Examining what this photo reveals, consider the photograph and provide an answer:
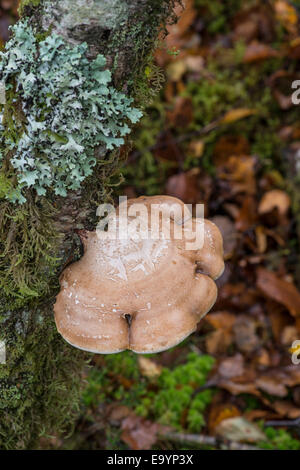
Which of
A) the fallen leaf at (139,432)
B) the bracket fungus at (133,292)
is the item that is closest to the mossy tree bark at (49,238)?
the bracket fungus at (133,292)

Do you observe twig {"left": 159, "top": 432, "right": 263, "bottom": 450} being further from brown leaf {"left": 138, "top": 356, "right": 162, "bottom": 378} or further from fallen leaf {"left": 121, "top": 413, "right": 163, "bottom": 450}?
brown leaf {"left": 138, "top": 356, "right": 162, "bottom": 378}

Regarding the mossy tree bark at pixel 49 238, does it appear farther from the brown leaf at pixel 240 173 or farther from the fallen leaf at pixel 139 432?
the brown leaf at pixel 240 173

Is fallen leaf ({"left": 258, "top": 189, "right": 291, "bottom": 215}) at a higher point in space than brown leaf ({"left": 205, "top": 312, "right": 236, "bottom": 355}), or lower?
higher

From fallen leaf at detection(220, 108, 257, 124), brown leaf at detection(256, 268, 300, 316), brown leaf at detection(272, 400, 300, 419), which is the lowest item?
brown leaf at detection(272, 400, 300, 419)

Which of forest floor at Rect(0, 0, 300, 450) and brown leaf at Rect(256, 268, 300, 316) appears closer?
forest floor at Rect(0, 0, 300, 450)
